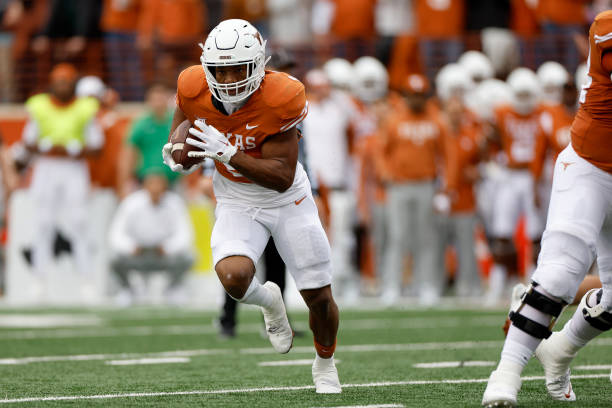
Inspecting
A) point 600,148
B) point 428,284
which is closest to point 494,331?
point 428,284

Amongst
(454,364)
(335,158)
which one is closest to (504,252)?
(335,158)

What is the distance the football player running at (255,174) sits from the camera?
5191 millimetres

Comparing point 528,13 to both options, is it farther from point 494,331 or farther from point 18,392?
point 18,392

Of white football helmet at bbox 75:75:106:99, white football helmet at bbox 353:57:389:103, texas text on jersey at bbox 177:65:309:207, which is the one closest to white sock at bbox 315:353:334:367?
texas text on jersey at bbox 177:65:309:207

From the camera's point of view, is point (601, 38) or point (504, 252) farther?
point (504, 252)

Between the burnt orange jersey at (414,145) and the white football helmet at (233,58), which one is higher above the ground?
the white football helmet at (233,58)

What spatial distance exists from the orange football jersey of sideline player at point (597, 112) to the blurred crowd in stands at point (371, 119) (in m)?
5.14

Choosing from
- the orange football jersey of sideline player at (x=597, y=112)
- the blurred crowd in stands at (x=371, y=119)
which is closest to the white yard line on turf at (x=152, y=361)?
the orange football jersey of sideline player at (x=597, y=112)

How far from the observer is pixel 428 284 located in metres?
11.7

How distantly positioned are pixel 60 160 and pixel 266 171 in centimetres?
730

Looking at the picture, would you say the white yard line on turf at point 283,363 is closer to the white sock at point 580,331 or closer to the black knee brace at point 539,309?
the white sock at point 580,331

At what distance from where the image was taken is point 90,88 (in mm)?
12945

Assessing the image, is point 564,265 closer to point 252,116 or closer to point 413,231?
point 252,116

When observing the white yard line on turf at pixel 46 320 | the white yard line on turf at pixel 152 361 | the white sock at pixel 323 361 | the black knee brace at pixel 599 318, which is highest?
the black knee brace at pixel 599 318
